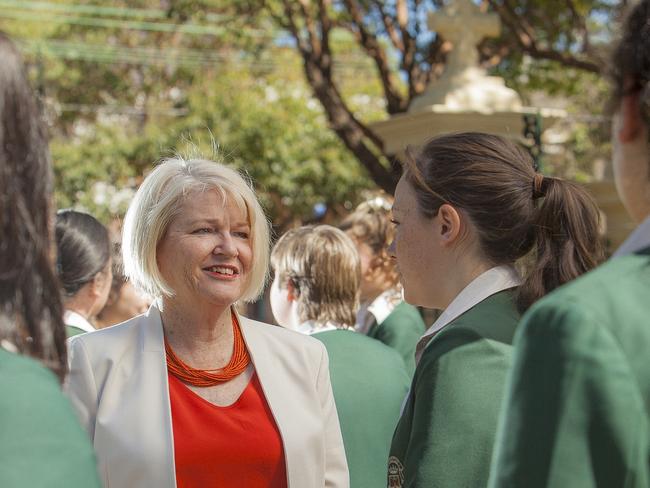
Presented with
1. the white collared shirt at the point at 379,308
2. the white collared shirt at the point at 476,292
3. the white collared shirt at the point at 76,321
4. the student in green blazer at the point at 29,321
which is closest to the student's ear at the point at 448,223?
the white collared shirt at the point at 476,292

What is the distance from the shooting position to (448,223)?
9.70 feet

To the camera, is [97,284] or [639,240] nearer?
[639,240]

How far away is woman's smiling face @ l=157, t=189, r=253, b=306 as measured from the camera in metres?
3.72

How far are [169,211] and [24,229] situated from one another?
218 centimetres

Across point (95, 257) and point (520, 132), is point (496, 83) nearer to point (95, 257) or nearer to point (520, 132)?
point (520, 132)

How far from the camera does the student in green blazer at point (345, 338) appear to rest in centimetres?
419

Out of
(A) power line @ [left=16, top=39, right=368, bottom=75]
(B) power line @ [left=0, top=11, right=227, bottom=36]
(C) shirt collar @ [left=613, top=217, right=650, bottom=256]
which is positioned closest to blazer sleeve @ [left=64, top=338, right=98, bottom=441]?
(C) shirt collar @ [left=613, top=217, right=650, bottom=256]

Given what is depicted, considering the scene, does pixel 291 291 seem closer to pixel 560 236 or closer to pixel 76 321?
pixel 76 321

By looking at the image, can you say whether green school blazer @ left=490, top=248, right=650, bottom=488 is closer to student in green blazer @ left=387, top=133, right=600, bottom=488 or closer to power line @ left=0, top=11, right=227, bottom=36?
student in green blazer @ left=387, top=133, right=600, bottom=488

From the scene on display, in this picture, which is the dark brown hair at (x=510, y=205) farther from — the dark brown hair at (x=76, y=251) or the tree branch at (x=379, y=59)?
the tree branch at (x=379, y=59)

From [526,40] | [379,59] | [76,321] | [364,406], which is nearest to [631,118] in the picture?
[364,406]

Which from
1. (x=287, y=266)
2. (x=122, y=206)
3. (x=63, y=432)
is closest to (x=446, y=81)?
(x=287, y=266)

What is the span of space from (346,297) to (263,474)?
1.57 metres

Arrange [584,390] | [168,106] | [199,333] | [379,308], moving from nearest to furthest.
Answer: [584,390], [199,333], [379,308], [168,106]
